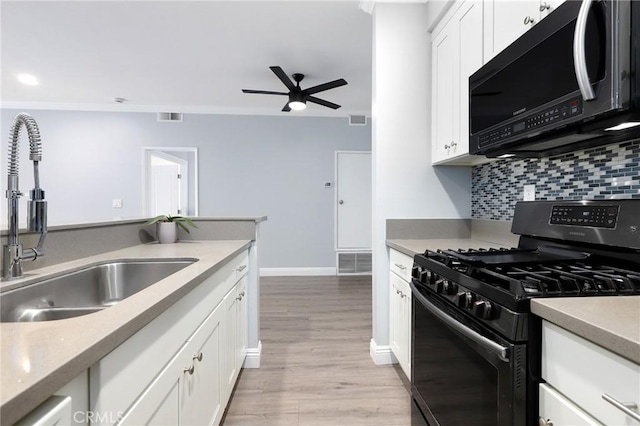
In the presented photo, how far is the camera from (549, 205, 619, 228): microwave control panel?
1174 millimetres

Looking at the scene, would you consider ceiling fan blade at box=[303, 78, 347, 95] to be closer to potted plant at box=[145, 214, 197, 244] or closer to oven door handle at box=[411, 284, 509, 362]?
potted plant at box=[145, 214, 197, 244]

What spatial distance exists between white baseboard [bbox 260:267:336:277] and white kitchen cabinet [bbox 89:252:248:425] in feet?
11.1

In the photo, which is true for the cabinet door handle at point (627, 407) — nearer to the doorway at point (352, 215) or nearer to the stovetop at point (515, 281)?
the stovetop at point (515, 281)

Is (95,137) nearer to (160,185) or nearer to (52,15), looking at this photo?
(160,185)

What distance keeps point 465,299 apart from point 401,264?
0.99m

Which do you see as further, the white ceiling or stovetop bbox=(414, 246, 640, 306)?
the white ceiling

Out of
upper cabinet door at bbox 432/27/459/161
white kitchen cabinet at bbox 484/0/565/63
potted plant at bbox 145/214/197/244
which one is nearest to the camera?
white kitchen cabinet at bbox 484/0/565/63

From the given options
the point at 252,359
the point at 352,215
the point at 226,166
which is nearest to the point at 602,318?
the point at 252,359

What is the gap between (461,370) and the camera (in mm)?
1085

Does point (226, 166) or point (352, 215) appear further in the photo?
point (352, 215)

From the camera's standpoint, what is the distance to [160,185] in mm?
5719

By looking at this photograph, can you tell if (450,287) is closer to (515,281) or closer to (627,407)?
(515,281)

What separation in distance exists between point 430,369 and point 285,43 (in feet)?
9.61

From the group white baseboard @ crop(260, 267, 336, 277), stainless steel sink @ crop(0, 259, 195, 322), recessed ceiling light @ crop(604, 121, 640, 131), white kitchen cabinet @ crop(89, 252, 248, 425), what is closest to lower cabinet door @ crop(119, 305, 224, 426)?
white kitchen cabinet @ crop(89, 252, 248, 425)
